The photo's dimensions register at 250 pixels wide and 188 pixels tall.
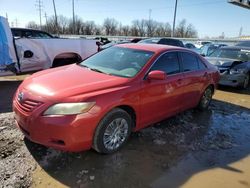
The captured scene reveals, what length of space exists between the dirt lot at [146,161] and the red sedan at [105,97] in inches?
12.3

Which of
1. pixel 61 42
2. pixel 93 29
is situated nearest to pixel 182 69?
pixel 61 42

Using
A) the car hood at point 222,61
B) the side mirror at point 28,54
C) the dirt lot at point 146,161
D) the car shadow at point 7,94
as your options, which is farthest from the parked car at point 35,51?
the car hood at point 222,61

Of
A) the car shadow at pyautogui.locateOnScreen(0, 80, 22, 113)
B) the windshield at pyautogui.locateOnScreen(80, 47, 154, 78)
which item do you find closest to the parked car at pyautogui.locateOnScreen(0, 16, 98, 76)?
the car shadow at pyautogui.locateOnScreen(0, 80, 22, 113)

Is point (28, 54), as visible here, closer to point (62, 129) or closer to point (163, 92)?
point (163, 92)

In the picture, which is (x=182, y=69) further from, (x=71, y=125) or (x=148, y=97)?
(x=71, y=125)

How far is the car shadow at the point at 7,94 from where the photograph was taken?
5676 millimetres

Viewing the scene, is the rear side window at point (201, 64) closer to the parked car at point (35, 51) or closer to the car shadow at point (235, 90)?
the car shadow at point (235, 90)

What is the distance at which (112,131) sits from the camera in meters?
3.74

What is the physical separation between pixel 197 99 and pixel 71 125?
3.58 m

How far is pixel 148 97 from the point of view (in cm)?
414

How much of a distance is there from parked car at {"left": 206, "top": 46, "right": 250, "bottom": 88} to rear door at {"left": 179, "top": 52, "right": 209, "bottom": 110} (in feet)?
11.5

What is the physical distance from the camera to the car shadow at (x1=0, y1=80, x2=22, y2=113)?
18.6 feet

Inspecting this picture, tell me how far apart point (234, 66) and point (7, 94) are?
24.7ft

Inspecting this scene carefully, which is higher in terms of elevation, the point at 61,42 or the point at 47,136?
the point at 61,42
